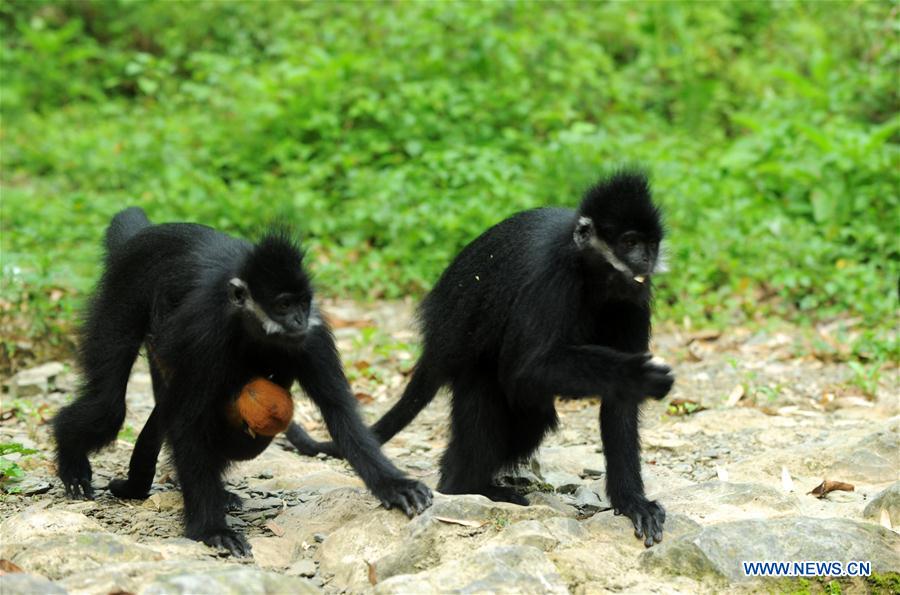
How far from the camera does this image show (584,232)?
4.90m

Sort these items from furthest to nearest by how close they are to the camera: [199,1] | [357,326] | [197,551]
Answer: [199,1] → [357,326] → [197,551]

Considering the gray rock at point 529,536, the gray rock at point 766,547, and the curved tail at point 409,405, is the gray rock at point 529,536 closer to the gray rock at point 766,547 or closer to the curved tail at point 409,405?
the gray rock at point 766,547

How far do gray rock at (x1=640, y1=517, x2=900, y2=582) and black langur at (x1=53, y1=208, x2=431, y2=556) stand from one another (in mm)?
1115

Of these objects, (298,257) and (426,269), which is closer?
(298,257)

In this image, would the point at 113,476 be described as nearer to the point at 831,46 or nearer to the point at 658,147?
the point at 658,147

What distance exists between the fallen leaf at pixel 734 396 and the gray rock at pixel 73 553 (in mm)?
4178

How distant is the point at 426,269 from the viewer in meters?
9.27

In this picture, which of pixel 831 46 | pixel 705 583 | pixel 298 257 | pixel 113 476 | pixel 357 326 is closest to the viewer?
pixel 705 583

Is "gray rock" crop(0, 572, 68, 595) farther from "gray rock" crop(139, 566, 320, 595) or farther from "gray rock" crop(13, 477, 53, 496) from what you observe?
"gray rock" crop(13, 477, 53, 496)

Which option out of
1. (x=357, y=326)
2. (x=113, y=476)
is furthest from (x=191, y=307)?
(x=357, y=326)

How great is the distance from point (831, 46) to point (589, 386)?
902 centimetres

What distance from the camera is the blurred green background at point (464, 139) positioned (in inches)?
357

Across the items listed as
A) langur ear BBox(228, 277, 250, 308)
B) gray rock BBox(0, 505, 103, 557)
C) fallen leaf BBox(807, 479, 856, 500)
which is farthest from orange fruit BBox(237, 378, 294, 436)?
fallen leaf BBox(807, 479, 856, 500)

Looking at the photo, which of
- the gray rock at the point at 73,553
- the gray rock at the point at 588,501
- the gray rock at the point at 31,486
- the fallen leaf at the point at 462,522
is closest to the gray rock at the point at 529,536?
the fallen leaf at the point at 462,522
